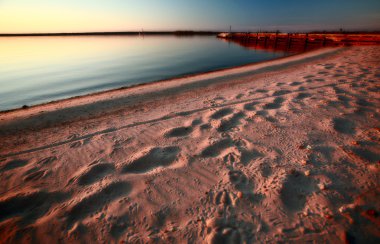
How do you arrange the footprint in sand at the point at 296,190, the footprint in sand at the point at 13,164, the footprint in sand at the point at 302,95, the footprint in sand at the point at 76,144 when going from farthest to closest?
the footprint in sand at the point at 302,95 → the footprint in sand at the point at 76,144 → the footprint in sand at the point at 13,164 → the footprint in sand at the point at 296,190

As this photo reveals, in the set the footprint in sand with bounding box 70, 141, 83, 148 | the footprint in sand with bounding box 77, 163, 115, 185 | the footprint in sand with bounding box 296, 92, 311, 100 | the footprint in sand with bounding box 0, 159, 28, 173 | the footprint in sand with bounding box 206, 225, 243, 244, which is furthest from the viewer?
the footprint in sand with bounding box 296, 92, 311, 100

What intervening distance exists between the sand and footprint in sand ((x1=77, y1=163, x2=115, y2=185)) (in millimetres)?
20

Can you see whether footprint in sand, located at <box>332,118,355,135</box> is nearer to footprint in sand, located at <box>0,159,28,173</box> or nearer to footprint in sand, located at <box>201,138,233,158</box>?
footprint in sand, located at <box>201,138,233,158</box>

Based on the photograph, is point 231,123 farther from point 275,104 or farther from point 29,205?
point 29,205

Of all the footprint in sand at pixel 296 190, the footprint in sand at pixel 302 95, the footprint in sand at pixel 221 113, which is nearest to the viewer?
the footprint in sand at pixel 296 190

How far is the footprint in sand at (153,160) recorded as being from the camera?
2.62 m

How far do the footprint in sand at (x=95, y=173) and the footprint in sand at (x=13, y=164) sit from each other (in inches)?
54.2

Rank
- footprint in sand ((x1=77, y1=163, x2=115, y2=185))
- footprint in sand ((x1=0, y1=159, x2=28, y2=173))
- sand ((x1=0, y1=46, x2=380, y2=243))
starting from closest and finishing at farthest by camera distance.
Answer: sand ((x1=0, y1=46, x2=380, y2=243)) < footprint in sand ((x1=77, y1=163, x2=115, y2=185)) < footprint in sand ((x1=0, y1=159, x2=28, y2=173))

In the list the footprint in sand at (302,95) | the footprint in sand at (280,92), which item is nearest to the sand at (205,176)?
the footprint in sand at (302,95)

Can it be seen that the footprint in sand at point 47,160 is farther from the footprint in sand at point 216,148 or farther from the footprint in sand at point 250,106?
the footprint in sand at point 250,106

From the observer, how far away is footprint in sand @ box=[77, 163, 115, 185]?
2.47 m

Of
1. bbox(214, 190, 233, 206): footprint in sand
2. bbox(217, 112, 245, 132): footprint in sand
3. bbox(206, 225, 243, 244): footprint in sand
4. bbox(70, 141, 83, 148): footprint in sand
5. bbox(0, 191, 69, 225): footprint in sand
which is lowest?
bbox(0, 191, 69, 225): footprint in sand

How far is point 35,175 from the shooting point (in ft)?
8.75

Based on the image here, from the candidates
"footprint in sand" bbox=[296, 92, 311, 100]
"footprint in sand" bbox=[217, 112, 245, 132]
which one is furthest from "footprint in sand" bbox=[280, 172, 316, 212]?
"footprint in sand" bbox=[296, 92, 311, 100]
